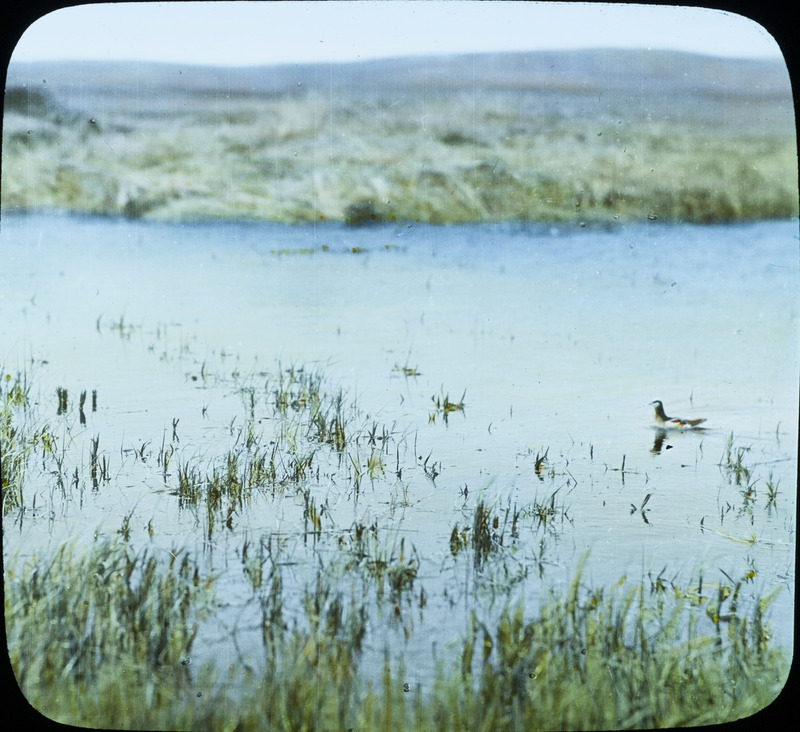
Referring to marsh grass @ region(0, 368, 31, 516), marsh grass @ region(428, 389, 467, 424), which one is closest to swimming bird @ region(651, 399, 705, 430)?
marsh grass @ region(428, 389, 467, 424)

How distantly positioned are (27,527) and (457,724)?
1.27 metres

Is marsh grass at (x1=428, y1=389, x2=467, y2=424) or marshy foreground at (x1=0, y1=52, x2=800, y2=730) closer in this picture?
marshy foreground at (x1=0, y1=52, x2=800, y2=730)

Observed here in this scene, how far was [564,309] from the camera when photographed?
2383 mm

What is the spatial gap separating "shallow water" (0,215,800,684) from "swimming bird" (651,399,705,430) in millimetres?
26

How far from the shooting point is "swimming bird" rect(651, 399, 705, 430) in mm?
2318

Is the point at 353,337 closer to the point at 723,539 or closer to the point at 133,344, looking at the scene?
the point at 133,344

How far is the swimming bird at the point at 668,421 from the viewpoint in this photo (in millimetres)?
2318

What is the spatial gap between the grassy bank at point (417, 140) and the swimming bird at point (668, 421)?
0.53m

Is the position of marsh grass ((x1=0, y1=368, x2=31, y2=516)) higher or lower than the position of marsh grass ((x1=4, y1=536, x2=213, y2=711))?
higher

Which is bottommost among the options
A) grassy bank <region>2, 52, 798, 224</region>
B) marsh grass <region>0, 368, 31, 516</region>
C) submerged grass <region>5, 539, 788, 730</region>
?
submerged grass <region>5, 539, 788, 730</region>

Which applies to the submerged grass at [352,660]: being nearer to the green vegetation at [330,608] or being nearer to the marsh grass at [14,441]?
the green vegetation at [330,608]

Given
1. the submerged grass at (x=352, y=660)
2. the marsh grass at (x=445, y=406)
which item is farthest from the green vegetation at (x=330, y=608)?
the marsh grass at (x=445, y=406)

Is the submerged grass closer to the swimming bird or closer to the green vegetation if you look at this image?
the green vegetation

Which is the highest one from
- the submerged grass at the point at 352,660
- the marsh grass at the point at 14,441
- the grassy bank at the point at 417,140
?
the grassy bank at the point at 417,140
